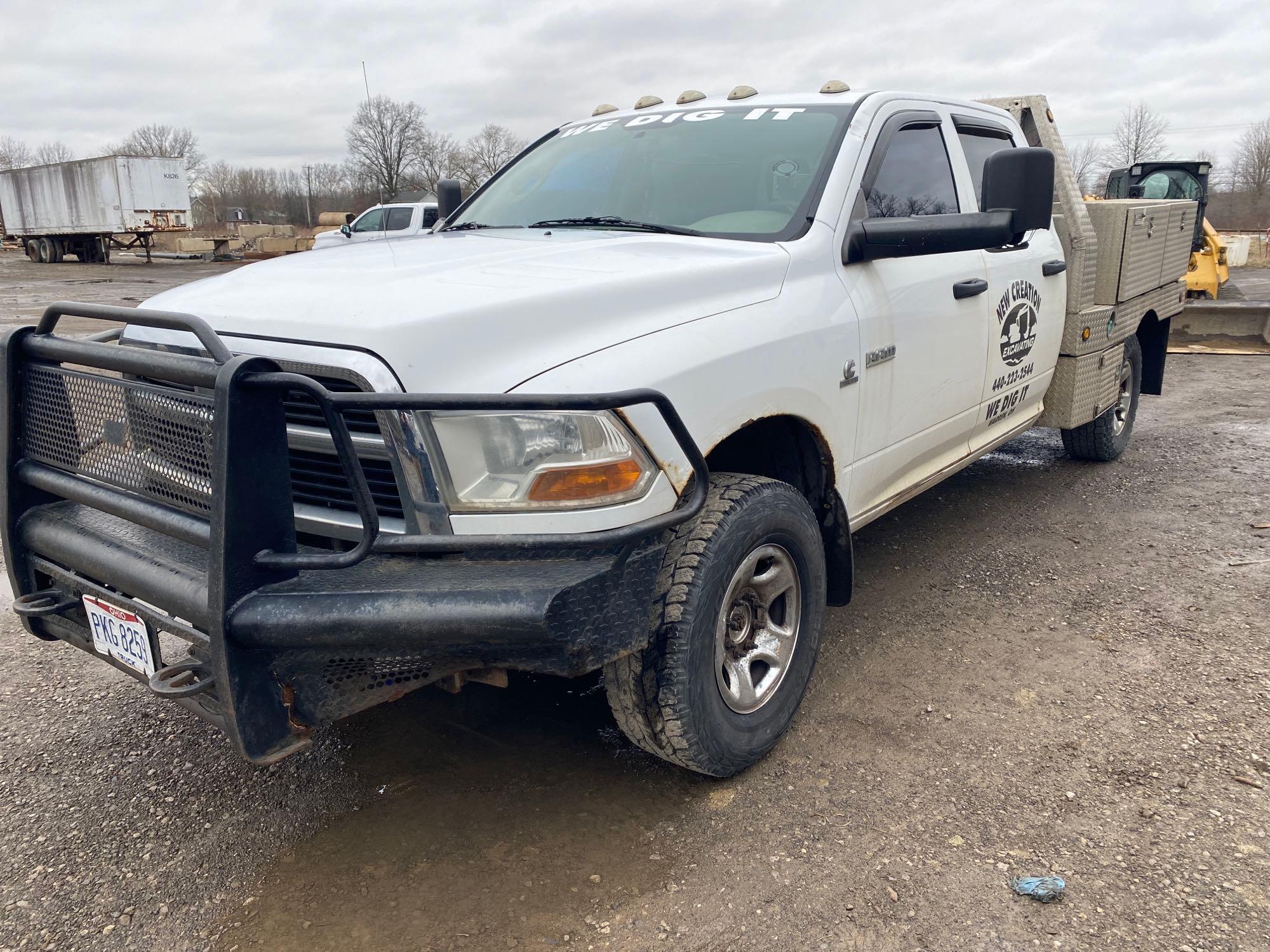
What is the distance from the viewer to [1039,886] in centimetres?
230

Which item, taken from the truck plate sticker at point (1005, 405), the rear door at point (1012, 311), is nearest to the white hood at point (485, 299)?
the rear door at point (1012, 311)

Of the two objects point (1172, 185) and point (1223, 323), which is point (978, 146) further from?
point (1172, 185)

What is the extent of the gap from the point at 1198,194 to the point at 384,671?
15819mm

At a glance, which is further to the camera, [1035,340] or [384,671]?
[1035,340]

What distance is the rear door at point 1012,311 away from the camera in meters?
3.98

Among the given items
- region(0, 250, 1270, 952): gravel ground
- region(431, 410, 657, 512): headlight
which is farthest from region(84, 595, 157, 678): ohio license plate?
region(431, 410, 657, 512): headlight

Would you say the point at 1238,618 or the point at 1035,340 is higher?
the point at 1035,340

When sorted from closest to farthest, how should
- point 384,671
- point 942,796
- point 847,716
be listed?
point 384,671
point 942,796
point 847,716

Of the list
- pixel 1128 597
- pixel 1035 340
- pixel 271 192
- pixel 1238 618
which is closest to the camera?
pixel 1238 618

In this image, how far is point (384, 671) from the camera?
7.07 feet

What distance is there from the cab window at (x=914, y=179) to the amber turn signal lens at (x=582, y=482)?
1657mm

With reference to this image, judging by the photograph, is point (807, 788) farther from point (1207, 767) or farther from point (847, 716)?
point (1207, 767)

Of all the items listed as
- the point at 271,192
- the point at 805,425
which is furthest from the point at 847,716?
the point at 271,192

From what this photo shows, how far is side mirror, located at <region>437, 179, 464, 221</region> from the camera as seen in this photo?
15.3 feet
